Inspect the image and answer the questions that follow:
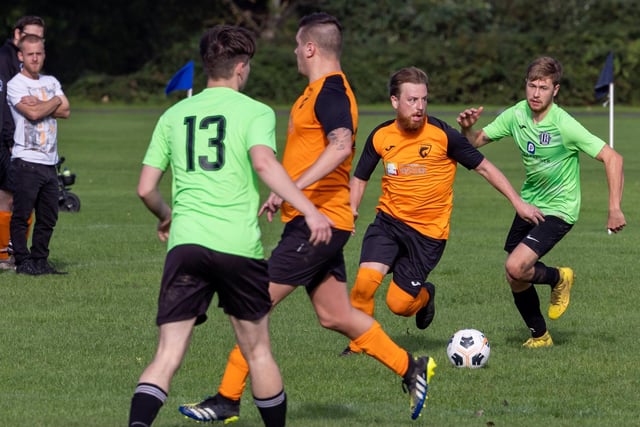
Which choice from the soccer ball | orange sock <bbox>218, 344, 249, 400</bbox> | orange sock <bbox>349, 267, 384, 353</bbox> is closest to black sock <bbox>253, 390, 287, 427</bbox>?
orange sock <bbox>218, 344, 249, 400</bbox>

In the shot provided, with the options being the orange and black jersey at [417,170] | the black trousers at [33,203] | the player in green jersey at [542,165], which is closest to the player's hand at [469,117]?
the player in green jersey at [542,165]

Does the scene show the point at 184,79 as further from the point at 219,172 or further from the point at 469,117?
the point at 219,172

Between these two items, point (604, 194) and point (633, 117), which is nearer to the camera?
point (604, 194)

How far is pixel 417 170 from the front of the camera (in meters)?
9.12

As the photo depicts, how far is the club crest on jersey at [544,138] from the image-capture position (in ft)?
29.9

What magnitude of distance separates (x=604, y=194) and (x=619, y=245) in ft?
23.7

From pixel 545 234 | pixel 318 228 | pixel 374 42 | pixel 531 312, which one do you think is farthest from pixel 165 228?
pixel 374 42

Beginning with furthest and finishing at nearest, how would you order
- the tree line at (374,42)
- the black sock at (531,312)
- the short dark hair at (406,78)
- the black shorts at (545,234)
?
the tree line at (374,42), the black sock at (531,312), the black shorts at (545,234), the short dark hair at (406,78)

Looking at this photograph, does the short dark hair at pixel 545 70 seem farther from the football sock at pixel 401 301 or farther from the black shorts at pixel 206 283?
the black shorts at pixel 206 283

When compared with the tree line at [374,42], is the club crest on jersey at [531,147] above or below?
above

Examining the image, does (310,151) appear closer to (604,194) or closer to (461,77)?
(604,194)

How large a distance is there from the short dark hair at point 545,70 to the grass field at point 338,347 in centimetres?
192

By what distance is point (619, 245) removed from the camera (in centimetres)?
1534

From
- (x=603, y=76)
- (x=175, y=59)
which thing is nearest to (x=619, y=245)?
(x=603, y=76)
